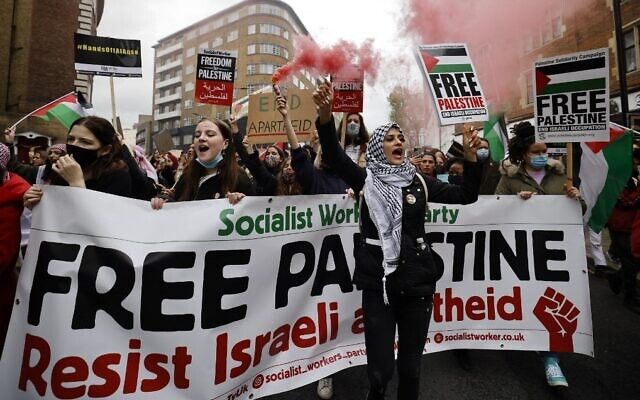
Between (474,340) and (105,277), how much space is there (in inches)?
108

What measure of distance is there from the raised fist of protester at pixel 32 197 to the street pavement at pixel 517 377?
6.69ft

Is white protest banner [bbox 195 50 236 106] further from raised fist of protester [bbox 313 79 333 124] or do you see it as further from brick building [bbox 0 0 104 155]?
brick building [bbox 0 0 104 155]

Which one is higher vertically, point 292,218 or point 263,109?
point 263,109

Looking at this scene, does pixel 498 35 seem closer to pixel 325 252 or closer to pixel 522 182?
pixel 522 182

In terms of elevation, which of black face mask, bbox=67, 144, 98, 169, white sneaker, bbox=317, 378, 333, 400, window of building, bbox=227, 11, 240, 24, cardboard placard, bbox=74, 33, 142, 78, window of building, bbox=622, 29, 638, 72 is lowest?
white sneaker, bbox=317, 378, 333, 400

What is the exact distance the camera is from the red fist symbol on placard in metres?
3.31

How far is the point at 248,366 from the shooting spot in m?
2.60

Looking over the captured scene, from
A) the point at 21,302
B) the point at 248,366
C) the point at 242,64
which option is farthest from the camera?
the point at 242,64

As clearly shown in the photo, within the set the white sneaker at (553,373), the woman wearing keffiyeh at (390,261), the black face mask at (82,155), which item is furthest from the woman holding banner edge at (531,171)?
the black face mask at (82,155)

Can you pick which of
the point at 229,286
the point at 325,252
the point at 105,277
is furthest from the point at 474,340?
the point at 105,277

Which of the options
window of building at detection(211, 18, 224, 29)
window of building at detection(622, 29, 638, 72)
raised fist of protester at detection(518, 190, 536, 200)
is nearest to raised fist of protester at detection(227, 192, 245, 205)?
raised fist of protester at detection(518, 190, 536, 200)

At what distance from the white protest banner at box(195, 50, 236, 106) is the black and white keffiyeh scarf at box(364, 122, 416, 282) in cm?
351

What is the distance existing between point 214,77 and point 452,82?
3.26m

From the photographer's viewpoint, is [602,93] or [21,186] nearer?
[21,186]
